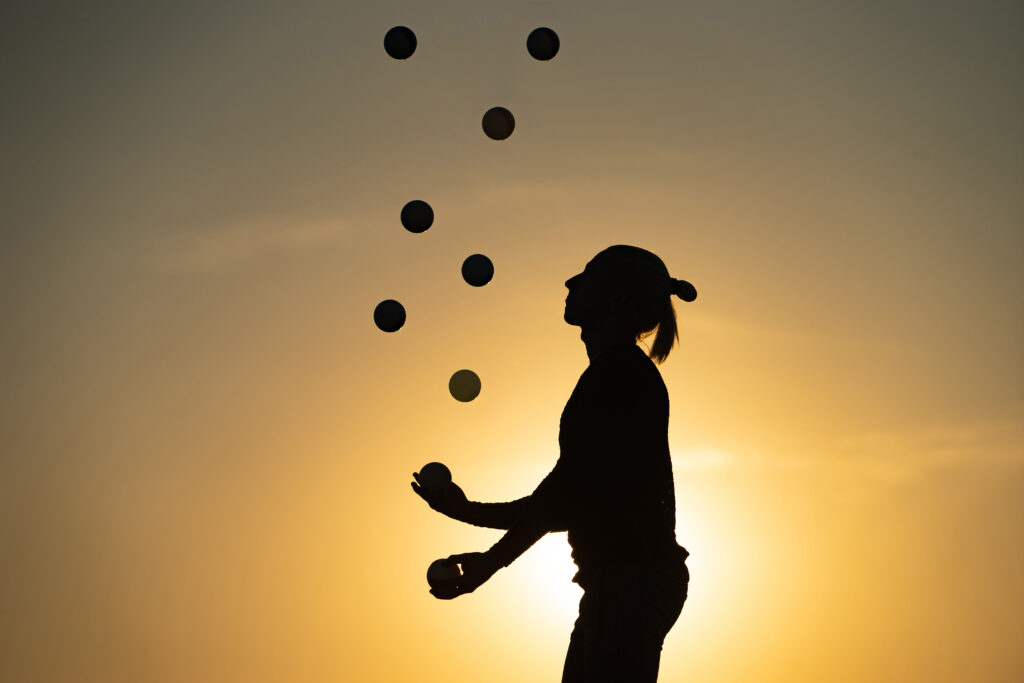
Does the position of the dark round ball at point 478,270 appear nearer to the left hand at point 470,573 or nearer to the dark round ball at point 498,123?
the dark round ball at point 498,123

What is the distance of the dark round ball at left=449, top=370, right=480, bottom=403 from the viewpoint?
19.7 feet

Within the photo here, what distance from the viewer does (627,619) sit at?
3.35m

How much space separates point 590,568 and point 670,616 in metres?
0.30

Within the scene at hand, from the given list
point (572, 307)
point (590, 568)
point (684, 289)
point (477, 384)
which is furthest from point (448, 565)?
point (477, 384)

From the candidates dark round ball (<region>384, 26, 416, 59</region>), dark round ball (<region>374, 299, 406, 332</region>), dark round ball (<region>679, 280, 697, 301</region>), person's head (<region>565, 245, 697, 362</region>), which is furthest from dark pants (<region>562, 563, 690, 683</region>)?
dark round ball (<region>384, 26, 416, 59</region>)

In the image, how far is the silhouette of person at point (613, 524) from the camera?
337cm

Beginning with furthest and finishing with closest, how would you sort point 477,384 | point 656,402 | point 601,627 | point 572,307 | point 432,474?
point 477,384 < point 432,474 < point 572,307 < point 656,402 < point 601,627

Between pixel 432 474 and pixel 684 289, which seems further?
pixel 432 474

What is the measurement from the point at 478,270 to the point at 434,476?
2027 mm

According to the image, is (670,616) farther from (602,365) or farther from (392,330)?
(392,330)

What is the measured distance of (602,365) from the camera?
3676 millimetres

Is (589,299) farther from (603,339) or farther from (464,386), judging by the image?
(464,386)

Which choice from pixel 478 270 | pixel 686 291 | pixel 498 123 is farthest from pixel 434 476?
pixel 498 123

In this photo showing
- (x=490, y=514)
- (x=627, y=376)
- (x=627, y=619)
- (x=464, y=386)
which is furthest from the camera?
(x=464, y=386)
